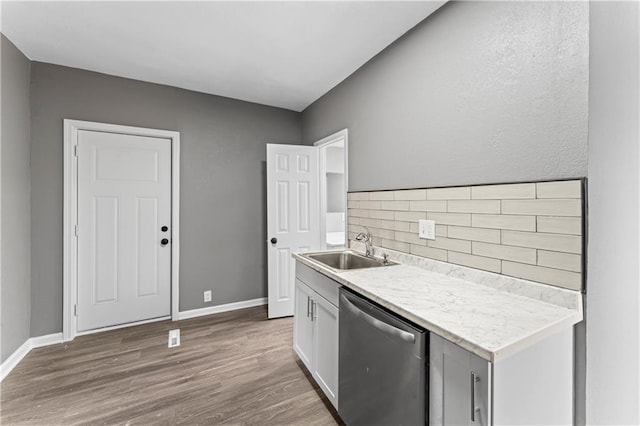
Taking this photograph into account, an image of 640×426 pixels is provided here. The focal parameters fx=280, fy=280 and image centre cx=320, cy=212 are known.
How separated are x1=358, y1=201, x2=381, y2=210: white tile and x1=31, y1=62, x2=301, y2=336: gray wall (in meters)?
1.45

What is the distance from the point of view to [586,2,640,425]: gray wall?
1.06 meters

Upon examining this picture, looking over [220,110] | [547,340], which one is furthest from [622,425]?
[220,110]

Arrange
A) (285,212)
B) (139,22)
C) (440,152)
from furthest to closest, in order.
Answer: (285,212) → (139,22) → (440,152)

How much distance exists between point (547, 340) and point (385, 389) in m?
0.66

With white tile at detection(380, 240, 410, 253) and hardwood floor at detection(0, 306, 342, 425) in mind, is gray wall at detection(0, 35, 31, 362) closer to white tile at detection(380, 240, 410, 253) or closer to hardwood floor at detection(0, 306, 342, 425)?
hardwood floor at detection(0, 306, 342, 425)

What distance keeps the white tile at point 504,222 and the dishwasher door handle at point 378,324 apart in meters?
0.75

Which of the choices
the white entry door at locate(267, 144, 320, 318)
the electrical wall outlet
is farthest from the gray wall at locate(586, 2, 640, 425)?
the electrical wall outlet

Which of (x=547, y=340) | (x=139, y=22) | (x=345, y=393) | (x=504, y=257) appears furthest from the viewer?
(x=139, y=22)

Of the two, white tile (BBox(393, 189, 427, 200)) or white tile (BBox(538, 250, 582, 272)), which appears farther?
white tile (BBox(393, 189, 427, 200))

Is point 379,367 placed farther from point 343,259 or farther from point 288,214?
point 288,214

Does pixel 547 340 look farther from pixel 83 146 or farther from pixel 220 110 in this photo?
pixel 83 146

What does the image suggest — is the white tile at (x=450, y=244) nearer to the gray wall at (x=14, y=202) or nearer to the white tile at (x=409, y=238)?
the white tile at (x=409, y=238)

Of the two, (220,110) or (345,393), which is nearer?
(345,393)

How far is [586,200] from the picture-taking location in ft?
3.66
